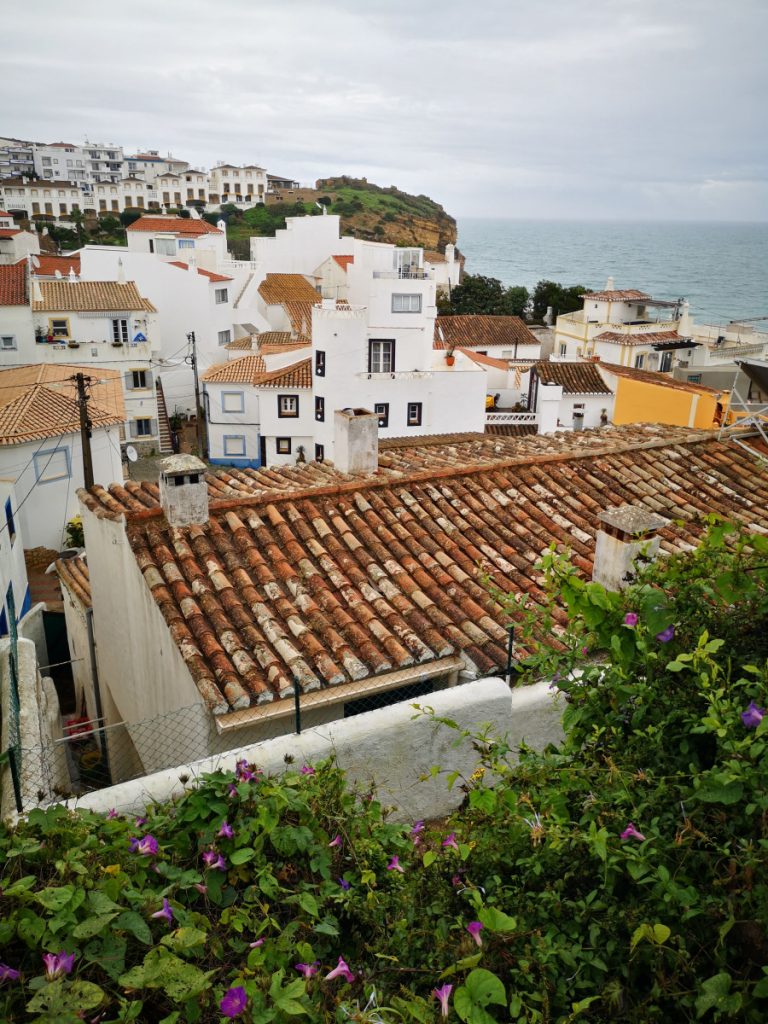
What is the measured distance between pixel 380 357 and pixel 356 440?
26901mm

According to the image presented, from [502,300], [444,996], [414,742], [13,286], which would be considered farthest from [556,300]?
[444,996]

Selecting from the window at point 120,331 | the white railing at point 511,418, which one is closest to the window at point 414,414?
the white railing at point 511,418

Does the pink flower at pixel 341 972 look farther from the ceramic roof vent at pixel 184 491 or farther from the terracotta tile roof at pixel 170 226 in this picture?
the terracotta tile roof at pixel 170 226

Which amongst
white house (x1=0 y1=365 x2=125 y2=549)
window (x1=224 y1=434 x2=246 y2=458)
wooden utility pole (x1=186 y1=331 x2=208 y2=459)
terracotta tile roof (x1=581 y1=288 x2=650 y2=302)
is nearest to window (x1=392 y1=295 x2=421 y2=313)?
window (x1=224 y1=434 x2=246 y2=458)

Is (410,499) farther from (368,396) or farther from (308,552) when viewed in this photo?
(368,396)

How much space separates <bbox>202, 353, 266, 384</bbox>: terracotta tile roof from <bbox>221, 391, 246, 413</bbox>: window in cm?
75

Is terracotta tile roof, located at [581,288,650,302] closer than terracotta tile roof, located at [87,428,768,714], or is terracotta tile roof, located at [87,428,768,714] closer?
terracotta tile roof, located at [87,428,768,714]

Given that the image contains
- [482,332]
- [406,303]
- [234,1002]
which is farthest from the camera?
[482,332]

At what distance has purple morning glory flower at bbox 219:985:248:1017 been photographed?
9.73 ft

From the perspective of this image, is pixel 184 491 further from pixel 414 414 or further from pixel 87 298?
pixel 87 298

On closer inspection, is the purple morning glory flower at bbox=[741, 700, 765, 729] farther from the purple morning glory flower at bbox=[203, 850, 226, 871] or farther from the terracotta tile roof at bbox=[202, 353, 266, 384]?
the terracotta tile roof at bbox=[202, 353, 266, 384]

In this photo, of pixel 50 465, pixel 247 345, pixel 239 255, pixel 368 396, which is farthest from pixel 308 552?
pixel 239 255

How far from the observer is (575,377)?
38875 mm

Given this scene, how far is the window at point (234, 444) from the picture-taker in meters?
41.6
